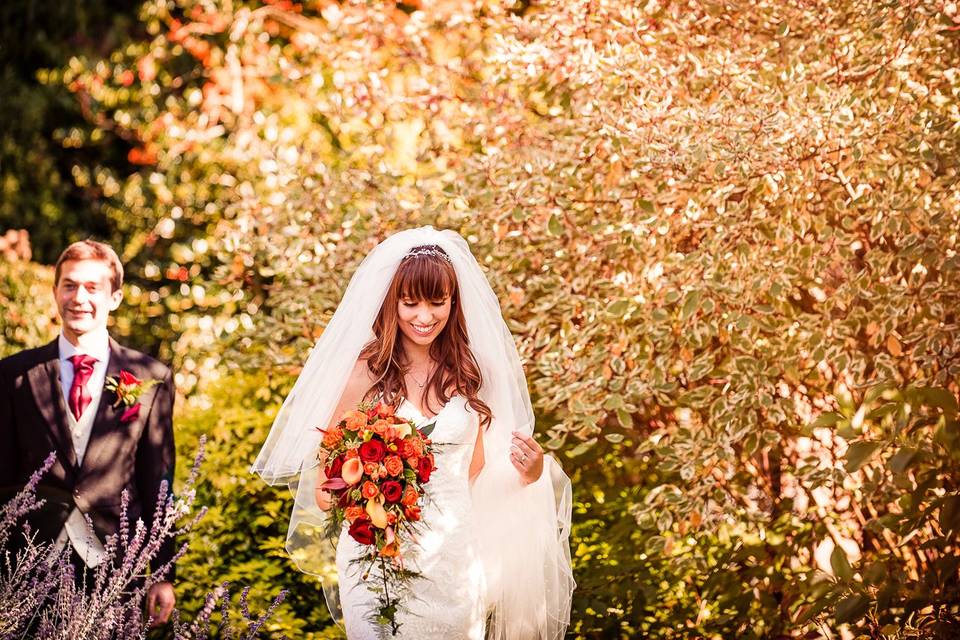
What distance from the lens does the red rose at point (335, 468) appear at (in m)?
3.18

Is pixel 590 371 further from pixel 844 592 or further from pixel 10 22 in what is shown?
pixel 10 22

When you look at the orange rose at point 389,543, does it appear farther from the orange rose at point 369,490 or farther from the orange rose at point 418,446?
the orange rose at point 418,446

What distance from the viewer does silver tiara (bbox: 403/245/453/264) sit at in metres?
3.64

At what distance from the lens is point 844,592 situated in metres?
3.56

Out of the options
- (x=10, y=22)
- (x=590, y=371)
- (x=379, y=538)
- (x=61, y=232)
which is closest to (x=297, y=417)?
(x=379, y=538)

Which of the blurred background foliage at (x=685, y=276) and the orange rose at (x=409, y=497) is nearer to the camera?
the orange rose at (x=409, y=497)

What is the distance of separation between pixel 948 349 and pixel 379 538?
85.0 inches

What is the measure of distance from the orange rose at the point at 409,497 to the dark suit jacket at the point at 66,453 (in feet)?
4.06

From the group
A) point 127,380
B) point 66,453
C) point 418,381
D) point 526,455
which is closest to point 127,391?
point 127,380

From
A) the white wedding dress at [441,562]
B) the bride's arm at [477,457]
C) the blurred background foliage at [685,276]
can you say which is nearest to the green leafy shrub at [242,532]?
the blurred background foliage at [685,276]

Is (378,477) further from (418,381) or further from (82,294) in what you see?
(82,294)

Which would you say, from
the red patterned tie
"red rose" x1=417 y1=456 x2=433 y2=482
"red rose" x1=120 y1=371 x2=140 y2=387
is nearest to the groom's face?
the red patterned tie

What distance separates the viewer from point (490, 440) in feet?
12.1

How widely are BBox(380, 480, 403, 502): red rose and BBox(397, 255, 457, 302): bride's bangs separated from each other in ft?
2.34
